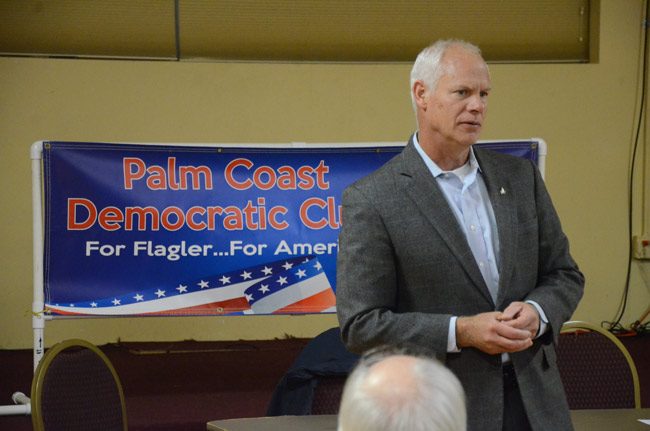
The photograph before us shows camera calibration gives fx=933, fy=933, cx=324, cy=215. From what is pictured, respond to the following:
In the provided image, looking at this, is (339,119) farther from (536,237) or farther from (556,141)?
(536,237)

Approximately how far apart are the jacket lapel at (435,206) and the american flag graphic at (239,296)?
261 cm

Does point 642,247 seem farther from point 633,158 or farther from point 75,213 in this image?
point 75,213

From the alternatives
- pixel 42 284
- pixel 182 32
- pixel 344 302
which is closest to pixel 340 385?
pixel 344 302

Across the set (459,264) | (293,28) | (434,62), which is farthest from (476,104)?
(293,28)

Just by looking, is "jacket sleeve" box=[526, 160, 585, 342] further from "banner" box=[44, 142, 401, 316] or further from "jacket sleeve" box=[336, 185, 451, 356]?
"banner" box=[44, 142, 401, 316]

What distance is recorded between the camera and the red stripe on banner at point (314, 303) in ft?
15.4

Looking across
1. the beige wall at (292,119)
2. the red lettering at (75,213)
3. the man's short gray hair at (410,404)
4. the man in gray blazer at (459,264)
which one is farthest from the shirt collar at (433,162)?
the beige wall at (292,119)

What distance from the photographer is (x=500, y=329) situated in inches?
74.0

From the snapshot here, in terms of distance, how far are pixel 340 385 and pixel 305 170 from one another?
1562 mm

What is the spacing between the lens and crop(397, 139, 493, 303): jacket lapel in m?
1.98

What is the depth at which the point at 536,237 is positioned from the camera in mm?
2088

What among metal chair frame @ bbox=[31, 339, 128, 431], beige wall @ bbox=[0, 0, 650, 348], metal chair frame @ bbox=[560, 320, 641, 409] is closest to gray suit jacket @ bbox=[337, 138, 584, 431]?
metal chair frame @ bbox=[31, 339, 128, 431]

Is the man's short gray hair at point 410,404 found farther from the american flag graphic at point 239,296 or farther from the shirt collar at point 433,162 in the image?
the american flag graphic at point 239,296

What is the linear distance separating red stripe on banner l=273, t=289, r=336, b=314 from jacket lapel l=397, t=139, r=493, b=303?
8.62 ft
